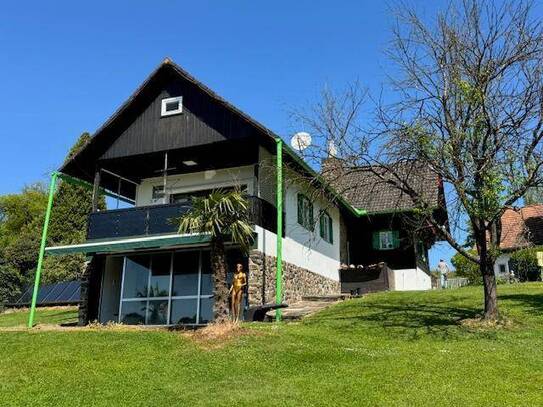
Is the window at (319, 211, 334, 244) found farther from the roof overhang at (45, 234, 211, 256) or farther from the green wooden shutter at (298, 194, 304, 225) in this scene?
the roof overhang at (45, 234, 211, 256)

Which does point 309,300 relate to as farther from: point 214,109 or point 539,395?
point 539,395

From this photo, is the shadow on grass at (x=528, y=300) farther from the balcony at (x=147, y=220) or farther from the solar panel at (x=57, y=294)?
the solar panel at (x=57, y=294)

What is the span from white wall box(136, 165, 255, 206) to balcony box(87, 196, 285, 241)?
1422 millimetres

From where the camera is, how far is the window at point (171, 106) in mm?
Result: 20734

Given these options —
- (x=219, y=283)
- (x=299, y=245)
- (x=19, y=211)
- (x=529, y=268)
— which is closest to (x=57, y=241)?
(x=19, y=211)

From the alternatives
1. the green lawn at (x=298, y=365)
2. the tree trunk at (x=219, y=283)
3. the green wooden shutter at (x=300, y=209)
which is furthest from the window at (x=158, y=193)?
the tree trunk at (x=219, y=283)

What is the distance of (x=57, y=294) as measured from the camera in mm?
Answer: 30672

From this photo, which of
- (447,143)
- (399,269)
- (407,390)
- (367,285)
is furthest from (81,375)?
(399,269)

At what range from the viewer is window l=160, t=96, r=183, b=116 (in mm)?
20734

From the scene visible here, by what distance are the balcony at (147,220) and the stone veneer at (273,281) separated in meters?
1.17

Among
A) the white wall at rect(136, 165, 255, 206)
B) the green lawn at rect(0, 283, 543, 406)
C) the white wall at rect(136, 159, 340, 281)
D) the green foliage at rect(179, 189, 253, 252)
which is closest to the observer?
the green lawn at rect(0, 283, 543, 406)

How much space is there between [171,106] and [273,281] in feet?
24.2

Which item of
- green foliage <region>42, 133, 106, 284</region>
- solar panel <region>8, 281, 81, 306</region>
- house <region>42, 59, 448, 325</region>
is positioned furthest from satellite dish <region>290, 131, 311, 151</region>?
green foliage <region>42, 133, 106, 284</region>

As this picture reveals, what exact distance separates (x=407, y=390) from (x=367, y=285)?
17.4 m
